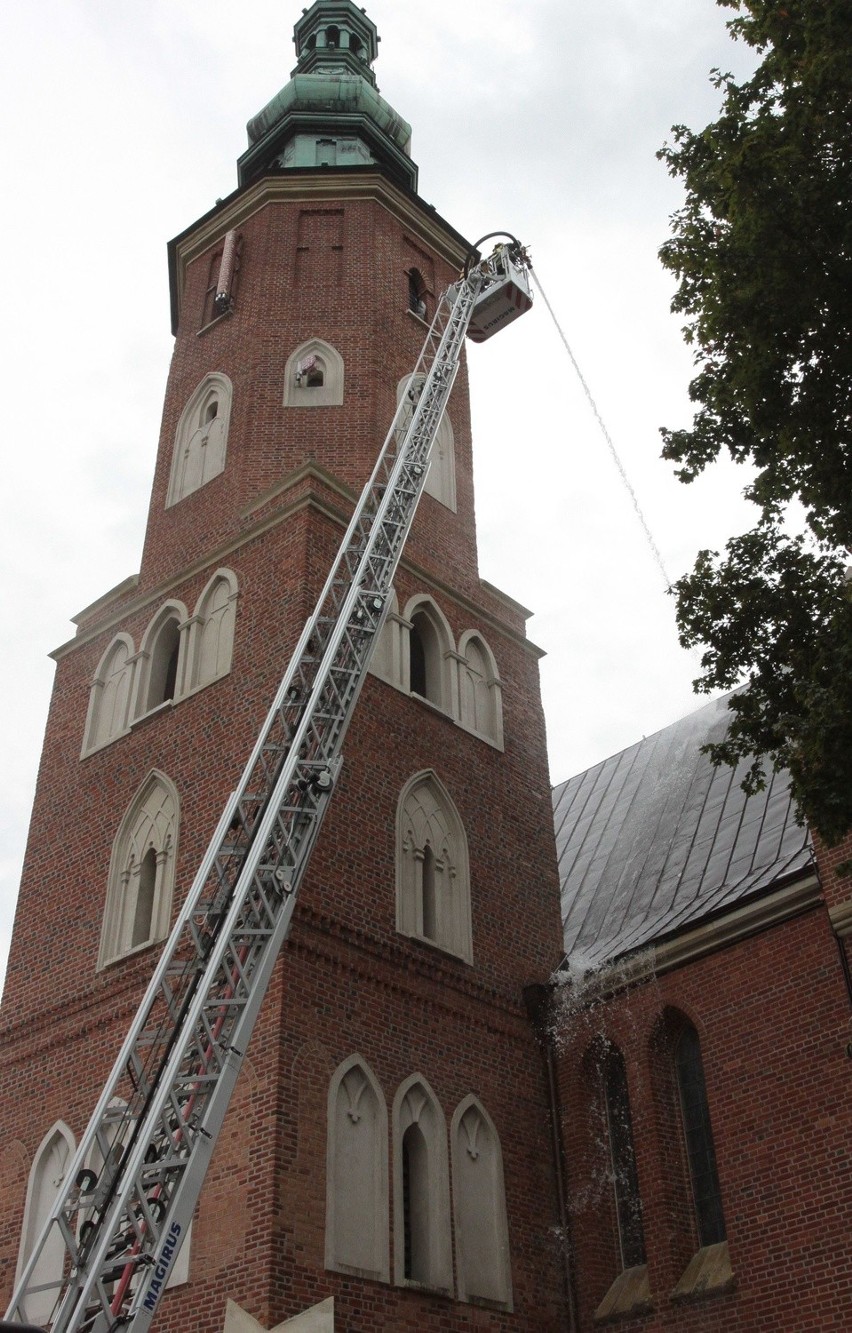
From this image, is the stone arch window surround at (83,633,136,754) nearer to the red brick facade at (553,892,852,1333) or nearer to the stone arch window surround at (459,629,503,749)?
the stone arch window surround at (459,629,503,749)

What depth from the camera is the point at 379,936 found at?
14016 millimetres

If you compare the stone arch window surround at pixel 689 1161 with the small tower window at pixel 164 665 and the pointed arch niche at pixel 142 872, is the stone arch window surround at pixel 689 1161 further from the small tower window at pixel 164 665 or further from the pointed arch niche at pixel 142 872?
the small tower window at pixel 164 665

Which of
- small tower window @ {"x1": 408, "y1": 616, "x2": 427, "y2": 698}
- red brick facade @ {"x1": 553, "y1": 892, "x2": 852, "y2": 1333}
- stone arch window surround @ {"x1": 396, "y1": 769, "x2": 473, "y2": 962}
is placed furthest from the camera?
small tower window @ {"x1": 408, "y1": 616, "x2": 427, "y2": 698}

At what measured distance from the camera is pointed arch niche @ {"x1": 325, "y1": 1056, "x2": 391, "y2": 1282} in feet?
39.2

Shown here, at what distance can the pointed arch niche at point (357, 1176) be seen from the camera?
39.2 ft

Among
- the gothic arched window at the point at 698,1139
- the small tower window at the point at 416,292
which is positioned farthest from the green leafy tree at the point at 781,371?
the small tower window at the point at 416,292

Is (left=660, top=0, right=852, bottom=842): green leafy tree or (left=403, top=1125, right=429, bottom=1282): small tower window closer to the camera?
(left=660, top=0, right=852, bottom=842): green leafy tree

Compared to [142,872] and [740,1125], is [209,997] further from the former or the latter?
[740,1125]

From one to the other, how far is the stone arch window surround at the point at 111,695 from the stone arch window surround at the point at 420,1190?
19.1 ft

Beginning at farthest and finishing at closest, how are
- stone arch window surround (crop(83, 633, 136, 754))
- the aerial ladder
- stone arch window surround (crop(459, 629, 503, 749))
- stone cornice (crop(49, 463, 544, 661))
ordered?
stone arch window surround (crop(459, 629, 503, 749)), stone arch window surround (crop(83, 633, 136, 754)), stone cornice (crop(49, 463, 544, 661)), the aerial ladder

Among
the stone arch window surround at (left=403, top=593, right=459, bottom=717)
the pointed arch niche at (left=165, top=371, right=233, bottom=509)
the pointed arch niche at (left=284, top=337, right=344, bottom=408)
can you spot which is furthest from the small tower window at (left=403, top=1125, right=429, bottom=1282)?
the pointed arch niche at (left=284, top=337, right=344, bottom=408)

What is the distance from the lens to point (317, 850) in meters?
13.9

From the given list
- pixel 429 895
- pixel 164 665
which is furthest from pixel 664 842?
pixel 164 665

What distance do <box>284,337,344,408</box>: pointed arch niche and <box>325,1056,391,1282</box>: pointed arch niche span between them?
9295 millimetres
